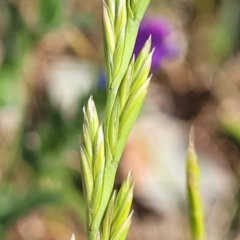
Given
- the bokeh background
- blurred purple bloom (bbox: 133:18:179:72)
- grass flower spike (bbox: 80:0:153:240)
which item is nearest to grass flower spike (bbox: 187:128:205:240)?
grass flower spike (bbox: 80:0:153:240)

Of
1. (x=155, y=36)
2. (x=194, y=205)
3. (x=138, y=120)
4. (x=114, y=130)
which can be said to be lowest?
(x=138, y=120)

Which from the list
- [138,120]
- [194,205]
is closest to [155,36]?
[138,120]

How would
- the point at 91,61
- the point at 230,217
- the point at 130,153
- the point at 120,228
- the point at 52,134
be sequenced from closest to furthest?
the point at 120,228 < the point at 52,134 < the point at 230,217 < the point at 130,153 < the point at 91,61

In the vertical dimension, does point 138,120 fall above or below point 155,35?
below

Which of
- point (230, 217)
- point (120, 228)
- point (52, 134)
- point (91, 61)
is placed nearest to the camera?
point (120, 228)

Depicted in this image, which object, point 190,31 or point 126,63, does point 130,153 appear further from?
point 126,63

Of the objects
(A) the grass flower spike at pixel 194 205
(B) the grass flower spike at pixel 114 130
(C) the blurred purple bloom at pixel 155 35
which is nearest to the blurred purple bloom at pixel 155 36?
(C) the blurred purple bloom at pixel 155 35

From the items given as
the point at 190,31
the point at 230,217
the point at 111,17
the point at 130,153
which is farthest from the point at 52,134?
the point at 190,31

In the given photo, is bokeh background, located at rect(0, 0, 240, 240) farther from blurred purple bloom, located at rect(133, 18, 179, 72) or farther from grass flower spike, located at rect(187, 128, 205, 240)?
grass flower spike, located at rect(187, 128, 205, 240)

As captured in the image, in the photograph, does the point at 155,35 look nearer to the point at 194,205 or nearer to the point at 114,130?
the point at 194,205
